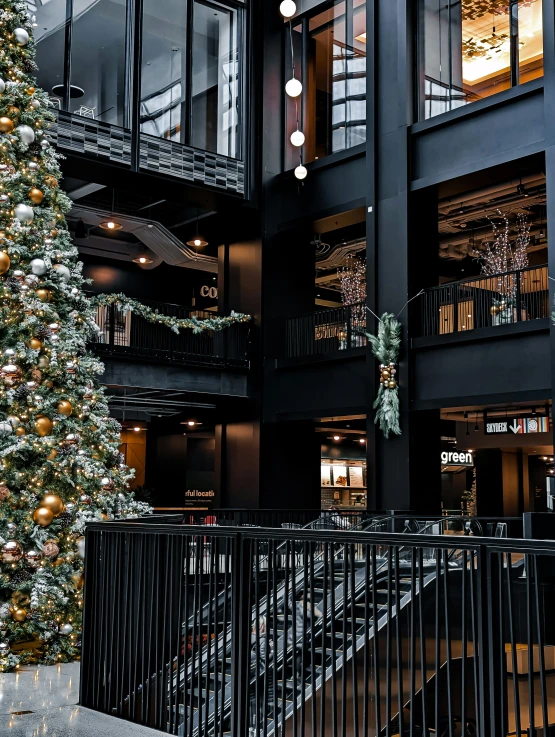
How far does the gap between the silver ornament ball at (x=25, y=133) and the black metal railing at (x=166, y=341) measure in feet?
32.5

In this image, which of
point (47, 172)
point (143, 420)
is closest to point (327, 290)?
point (143, 420)

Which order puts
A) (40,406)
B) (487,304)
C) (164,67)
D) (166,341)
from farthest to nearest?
(166,341) → (164,67) → (487,304) → (40,406)

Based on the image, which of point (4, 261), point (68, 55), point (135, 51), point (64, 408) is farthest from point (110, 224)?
point (64, 408)

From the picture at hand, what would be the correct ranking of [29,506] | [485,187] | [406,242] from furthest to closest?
[485,187] < [406,242] < [29,506]

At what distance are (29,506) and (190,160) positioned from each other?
13816 mm


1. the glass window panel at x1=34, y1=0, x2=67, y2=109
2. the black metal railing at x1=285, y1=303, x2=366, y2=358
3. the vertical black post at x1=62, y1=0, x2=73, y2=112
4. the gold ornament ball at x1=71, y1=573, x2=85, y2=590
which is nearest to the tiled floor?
the gold ornament ball at x1=71, y1=573, x2=85, y2=590

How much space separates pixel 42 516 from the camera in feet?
28.6

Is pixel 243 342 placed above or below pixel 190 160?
below

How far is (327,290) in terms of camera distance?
3195 centimetres

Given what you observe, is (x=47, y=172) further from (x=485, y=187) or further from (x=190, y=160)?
(x=485, y=187)

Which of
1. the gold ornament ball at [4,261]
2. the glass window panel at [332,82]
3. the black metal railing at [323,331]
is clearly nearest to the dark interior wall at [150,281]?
the black metal railing at [323,331]

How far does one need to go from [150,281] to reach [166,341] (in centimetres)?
662

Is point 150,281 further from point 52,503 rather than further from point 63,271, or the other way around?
point 52,503

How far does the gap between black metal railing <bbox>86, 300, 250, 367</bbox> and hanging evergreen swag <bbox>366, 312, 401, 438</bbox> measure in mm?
4411
